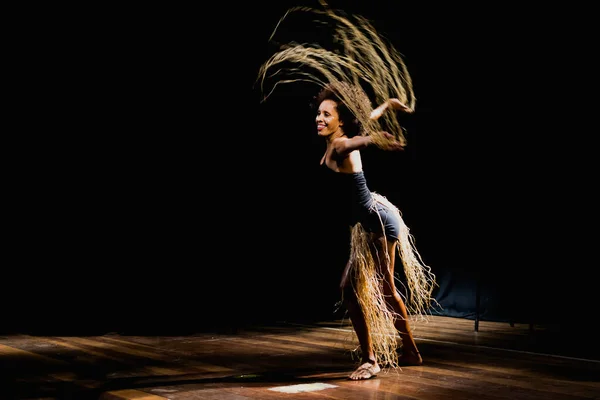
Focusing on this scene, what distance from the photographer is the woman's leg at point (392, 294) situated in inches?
130

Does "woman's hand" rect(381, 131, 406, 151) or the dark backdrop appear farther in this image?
the dark backdrop

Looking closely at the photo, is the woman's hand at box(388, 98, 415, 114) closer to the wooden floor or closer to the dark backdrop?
the wooden floor

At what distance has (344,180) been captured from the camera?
3.27 meters

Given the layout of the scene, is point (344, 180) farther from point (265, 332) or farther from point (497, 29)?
point (497, 29)

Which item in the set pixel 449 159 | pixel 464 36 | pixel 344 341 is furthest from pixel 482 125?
pixel 344 341

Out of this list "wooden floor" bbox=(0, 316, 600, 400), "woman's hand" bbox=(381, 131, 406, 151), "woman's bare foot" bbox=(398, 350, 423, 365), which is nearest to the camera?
"wooden floor" bbox=(0, 316, 600, 400)

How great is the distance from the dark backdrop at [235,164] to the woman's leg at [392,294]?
2289mm

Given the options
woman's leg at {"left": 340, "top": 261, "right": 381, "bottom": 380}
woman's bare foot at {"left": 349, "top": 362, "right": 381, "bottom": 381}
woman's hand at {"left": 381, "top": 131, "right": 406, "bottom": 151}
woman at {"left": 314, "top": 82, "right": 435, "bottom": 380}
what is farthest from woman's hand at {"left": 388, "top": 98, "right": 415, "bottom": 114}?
woman's bare foot at {"left": 349, "top": 362, "right": 381, "bottom": 381}

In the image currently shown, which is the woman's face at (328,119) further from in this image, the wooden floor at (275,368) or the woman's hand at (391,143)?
the wooden floor at (275,368)

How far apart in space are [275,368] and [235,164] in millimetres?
3240

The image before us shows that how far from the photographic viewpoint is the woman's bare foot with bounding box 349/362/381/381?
10.1 ft

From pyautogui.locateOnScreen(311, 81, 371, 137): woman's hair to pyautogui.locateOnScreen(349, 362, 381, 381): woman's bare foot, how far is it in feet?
3.74

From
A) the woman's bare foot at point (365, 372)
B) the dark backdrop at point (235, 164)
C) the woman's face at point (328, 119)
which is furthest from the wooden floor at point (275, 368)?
the woman's face at point (328, 119)

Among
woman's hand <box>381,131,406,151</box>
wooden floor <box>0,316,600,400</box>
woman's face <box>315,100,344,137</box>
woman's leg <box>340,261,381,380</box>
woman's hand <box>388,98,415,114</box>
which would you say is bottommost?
wooden floor <box>0,316,600,400</box>
